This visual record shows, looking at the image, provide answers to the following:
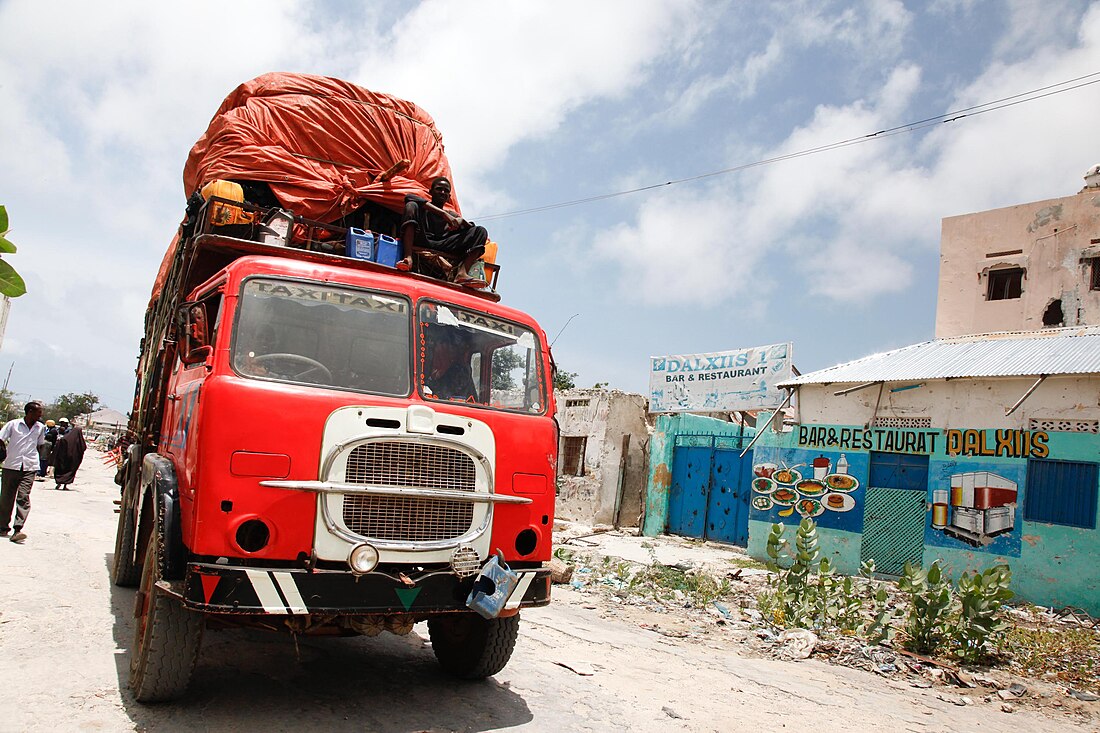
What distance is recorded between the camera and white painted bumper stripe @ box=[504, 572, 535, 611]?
436cm

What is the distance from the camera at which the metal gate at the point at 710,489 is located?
15781 mm

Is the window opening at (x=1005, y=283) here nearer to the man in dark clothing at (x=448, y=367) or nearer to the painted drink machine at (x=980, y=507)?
the painted drink machine at (x=980, y=507)

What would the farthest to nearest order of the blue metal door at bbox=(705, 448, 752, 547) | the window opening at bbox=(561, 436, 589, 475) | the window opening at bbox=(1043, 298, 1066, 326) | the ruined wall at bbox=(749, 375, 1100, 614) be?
the window opening at bbox=(561, 436, 589, 475) < the window opening at bbox=(1043, 298, 1066, 326) < the blue metal door at bbox=(705, 448, 752, 547) < the ruined wall at bbox=(749, 375, 1100, 614)

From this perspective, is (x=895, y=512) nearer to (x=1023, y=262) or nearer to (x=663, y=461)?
(x=663, y=461)

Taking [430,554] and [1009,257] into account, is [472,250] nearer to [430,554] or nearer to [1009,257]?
[430,554]

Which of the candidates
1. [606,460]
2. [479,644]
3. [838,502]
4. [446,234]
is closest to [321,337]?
A: [446,234]

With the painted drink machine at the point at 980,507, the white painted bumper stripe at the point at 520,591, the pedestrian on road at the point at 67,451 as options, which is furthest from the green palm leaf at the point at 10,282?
the pedestrian on road at the point at 67,451

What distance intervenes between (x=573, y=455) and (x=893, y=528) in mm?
9483

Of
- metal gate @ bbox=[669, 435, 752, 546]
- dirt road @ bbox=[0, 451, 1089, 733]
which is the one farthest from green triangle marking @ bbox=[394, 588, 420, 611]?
metal gate @ bbox=[669, 435, 752, 546]

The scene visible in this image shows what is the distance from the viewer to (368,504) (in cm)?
395

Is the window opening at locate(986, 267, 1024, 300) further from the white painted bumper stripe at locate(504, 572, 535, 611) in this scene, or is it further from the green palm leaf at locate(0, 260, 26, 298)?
the green palm leaf at locate(0, 260, 26, 298)

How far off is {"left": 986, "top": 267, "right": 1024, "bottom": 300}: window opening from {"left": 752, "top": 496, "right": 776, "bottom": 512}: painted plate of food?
1031 centimetres

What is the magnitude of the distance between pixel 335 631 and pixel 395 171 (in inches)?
139

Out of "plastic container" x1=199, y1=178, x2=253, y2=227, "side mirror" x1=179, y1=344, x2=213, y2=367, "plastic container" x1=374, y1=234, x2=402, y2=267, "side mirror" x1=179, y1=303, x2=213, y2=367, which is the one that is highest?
"plastic container" x1=199, y1=178, x2=253, y2=227
